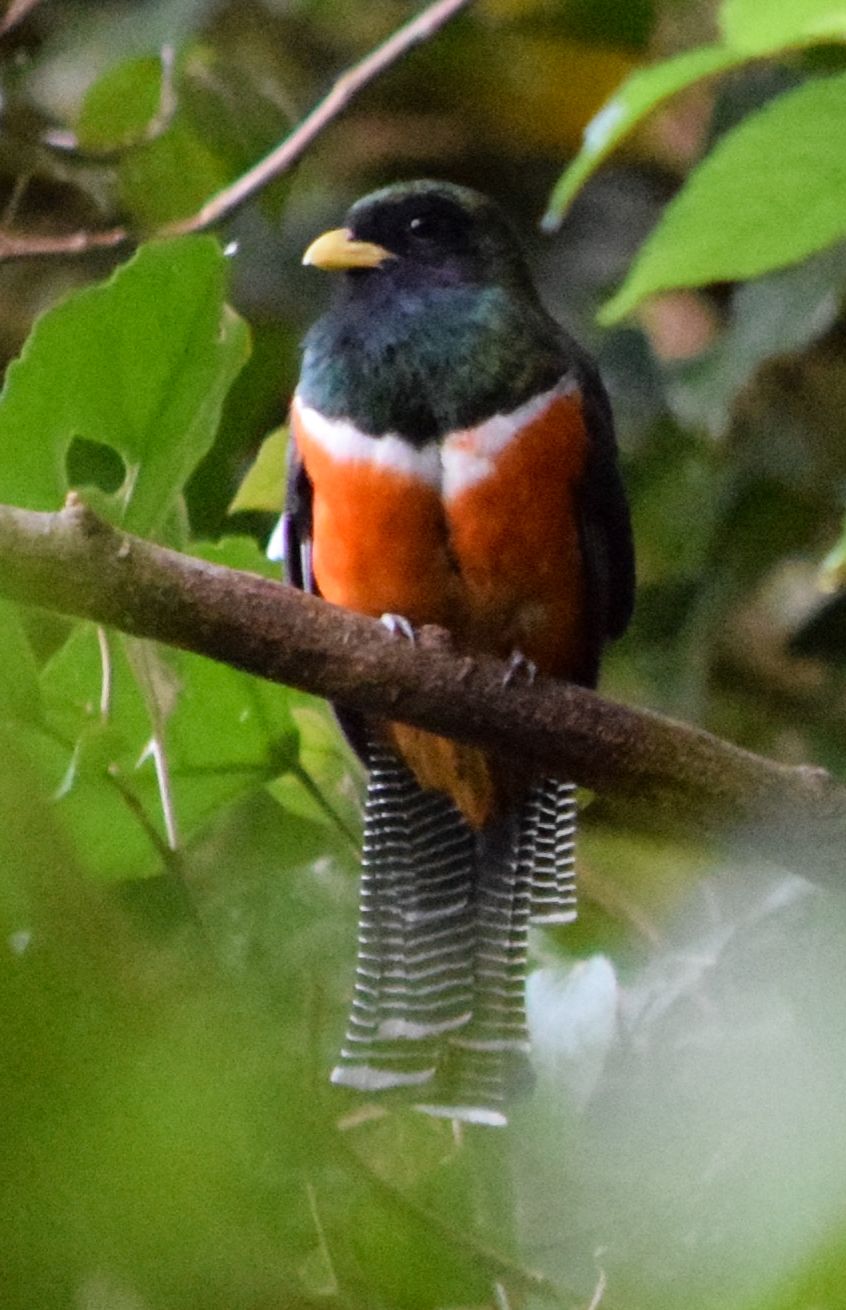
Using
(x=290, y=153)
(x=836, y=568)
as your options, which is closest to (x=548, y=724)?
→ (x=836, y=568)

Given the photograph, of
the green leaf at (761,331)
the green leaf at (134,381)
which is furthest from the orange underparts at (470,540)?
the green leaf at (134,381)

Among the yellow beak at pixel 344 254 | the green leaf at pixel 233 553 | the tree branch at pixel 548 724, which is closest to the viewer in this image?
the tree branch at pixel 548 724

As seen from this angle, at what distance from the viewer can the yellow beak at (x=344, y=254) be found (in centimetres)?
183

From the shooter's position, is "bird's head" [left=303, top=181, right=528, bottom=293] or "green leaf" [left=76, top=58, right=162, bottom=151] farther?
"green leaf" [left=76, top=58, right=162, bottom=151]

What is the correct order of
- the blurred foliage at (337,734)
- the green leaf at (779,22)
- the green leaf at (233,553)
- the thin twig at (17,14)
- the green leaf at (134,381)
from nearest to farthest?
the blurred foliage at (337,734), the green leaf at (779,22), the green leaf at (134,381), the green leaf at (233,553), the thin twig at (17,14)

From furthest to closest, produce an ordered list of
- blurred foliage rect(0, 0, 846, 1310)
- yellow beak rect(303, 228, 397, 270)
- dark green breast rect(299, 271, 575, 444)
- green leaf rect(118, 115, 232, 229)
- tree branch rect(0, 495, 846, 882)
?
green leaf rect(118, 115, 232, 229)
yellow beak rect(303, 228, 397, 270)
dark green breast rect(299, 271, 575, 444)
tree branch rect(0, 495, 846, 882)
blurred foliage rect(0, 0, 846, 1310)

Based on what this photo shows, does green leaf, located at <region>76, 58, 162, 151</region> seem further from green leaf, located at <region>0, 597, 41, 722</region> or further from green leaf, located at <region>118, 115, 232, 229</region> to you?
green leaf, located at <region>0, 597, 41, 722</region>

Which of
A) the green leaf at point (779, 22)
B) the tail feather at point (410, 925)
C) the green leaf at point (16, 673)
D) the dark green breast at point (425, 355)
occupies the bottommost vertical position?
the tail feather at point (410, 925)

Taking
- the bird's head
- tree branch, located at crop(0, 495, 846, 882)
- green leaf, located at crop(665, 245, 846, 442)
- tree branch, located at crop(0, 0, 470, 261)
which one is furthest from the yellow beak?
tree branch, located at crop(0, 495, 846, 882)

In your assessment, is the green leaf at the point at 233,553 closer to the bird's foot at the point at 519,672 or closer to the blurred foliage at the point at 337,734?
the blurred foliage at the point at 337,734

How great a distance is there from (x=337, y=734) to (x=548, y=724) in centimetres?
47

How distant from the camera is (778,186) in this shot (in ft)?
2.56

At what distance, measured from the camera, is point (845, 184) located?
0.76 metres

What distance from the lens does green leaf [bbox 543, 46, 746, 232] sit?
80 cm
